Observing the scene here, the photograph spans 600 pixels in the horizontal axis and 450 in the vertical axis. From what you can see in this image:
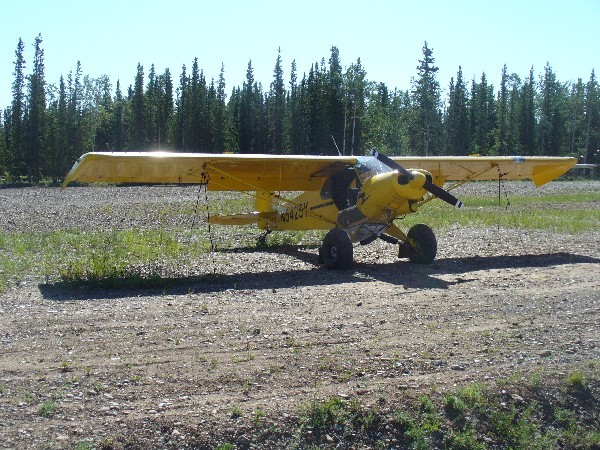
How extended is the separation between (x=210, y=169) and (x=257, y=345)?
314 inches

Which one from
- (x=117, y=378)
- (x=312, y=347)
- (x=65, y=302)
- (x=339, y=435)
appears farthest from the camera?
(x=65, y=302)

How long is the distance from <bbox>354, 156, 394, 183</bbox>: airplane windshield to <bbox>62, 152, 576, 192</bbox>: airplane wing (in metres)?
0.20

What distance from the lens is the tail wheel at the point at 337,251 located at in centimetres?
1417

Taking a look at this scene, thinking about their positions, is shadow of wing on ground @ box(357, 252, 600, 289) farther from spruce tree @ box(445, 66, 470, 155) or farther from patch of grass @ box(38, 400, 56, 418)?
spruce tree @ box(445, 66, 470, 155)

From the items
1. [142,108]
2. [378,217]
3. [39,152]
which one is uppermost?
[142,108]

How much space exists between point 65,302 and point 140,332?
2.35 metres

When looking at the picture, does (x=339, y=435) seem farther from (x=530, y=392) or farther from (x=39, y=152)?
(x=39, y=152)

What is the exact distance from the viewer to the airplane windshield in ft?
49.6

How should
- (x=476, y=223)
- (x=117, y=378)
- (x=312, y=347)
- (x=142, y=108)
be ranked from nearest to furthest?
(x=117, y=378), (x=312, y=347), (x=476, y=223), (x=142, y=108)

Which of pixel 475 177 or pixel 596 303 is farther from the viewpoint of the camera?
pixel 475 177

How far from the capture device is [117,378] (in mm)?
6730

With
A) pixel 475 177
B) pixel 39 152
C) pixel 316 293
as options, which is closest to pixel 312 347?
pixel 316 293

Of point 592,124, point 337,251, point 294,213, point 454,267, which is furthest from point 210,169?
point 592,124

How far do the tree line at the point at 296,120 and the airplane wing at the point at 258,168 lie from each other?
49.8m
